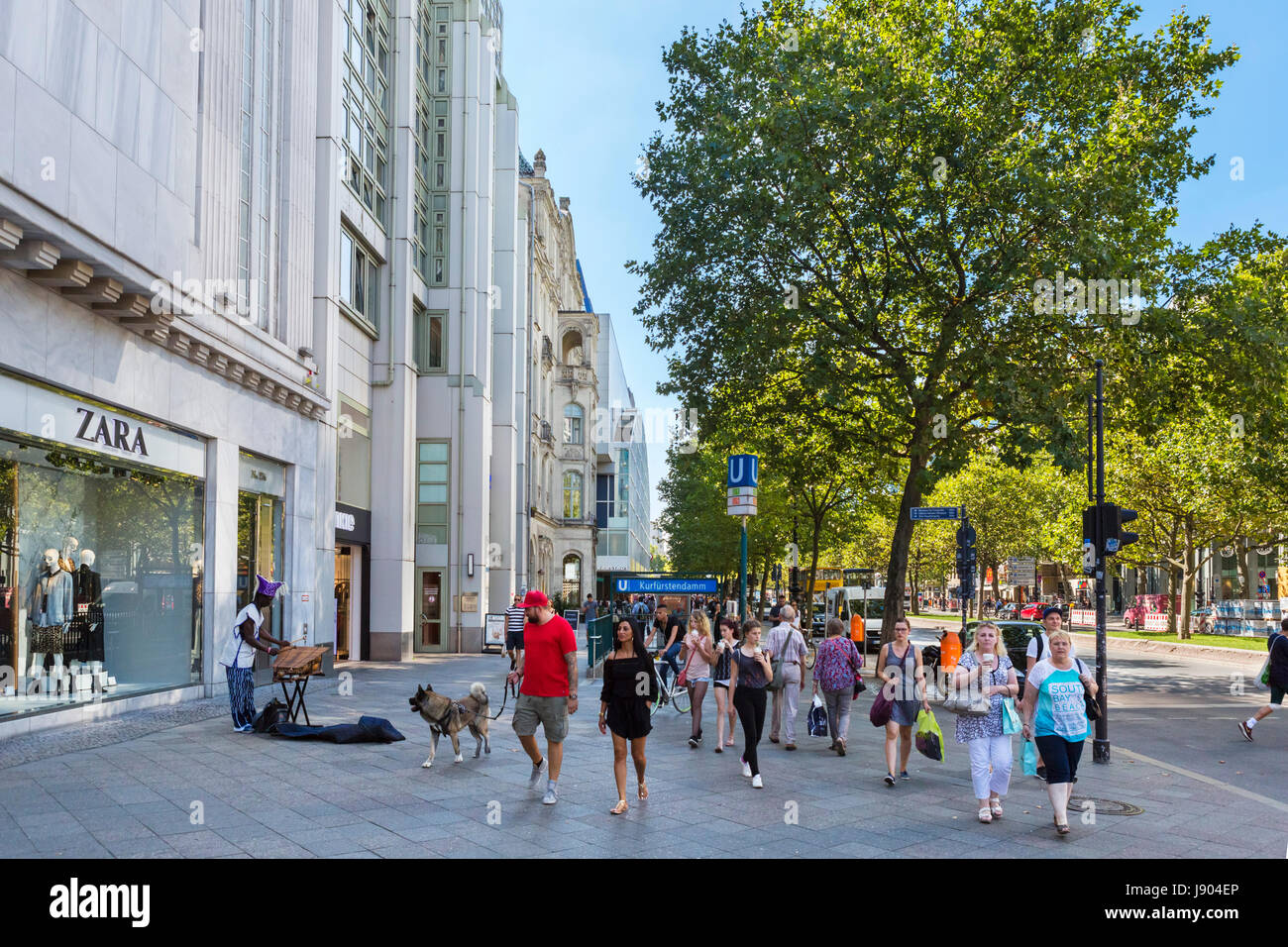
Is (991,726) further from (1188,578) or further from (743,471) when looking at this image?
(1188,578)

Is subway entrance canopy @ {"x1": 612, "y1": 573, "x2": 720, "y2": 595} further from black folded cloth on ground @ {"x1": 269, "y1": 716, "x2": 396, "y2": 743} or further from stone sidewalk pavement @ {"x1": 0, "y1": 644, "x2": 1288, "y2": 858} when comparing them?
black folded cloth on ground @ {"x1": 269, "y1": 716, "x2": 396, "y2": 743}

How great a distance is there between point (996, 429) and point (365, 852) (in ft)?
64.0

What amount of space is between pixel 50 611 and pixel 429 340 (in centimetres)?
1831

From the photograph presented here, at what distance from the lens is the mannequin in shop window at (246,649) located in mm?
11719

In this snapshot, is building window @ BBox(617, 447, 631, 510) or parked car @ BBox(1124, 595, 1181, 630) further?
building window @ BBox(617, 447, 631, 510)

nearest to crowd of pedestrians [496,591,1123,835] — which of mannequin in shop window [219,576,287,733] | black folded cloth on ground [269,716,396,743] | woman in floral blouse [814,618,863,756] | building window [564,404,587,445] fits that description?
woman in floral blouse [814,618,863,756]

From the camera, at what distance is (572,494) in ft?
193

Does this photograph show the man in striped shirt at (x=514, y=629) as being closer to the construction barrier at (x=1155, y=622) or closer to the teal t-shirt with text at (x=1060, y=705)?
the teal t-shirt with text at (x=1060, y=705)

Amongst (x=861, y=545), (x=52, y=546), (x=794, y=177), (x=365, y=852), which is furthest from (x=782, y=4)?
(x=861, y=545)

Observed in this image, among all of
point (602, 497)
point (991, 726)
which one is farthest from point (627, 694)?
point (602, 497)

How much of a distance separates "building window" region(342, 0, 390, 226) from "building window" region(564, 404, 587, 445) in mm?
33059

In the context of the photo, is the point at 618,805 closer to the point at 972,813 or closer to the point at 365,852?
the point at 365,852

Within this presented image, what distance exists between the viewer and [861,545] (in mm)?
83875

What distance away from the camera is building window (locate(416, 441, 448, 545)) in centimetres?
2933
